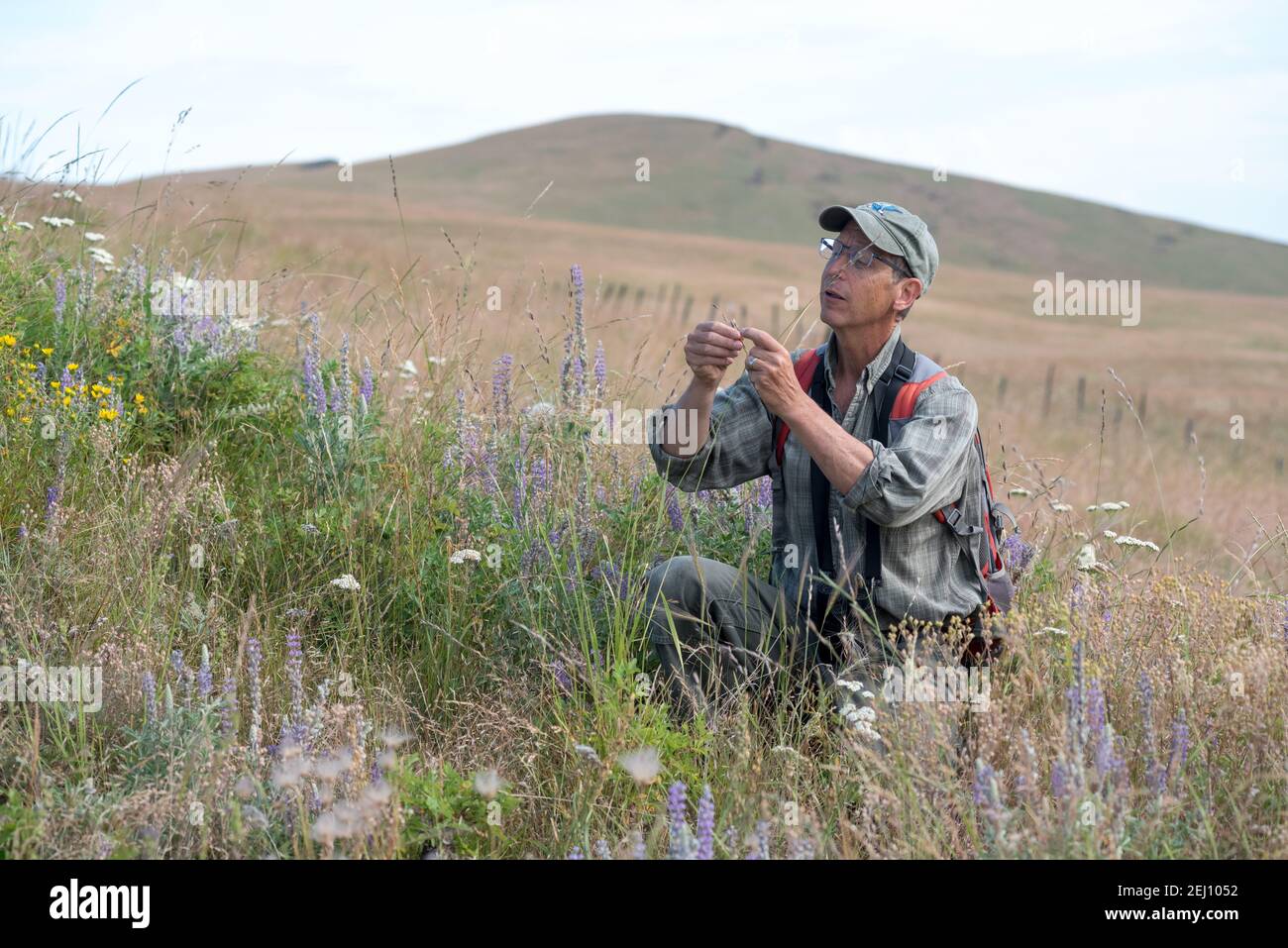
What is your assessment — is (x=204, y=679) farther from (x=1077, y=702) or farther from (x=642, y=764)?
(x=1077, y=702)

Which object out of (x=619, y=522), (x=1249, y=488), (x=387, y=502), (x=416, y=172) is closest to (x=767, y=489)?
(x=619, y=522)

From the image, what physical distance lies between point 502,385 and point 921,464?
1.88m

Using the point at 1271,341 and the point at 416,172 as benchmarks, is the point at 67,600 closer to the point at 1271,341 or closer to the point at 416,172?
the point at 1271,341

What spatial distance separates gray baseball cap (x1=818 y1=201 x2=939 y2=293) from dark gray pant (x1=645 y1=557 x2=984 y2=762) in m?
1.20

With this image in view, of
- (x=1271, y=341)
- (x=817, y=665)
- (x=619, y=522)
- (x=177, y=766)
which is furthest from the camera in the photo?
(x=1271, y=341)

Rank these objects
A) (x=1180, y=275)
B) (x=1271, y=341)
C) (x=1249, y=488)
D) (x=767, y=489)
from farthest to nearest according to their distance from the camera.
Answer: (x=1180, y=275), (x=1271, y=341), (x=1249, y=488), (x=767, y=489)

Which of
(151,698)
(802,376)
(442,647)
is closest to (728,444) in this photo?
(802,376)

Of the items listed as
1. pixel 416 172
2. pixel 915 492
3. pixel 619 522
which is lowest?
pixel 619 522

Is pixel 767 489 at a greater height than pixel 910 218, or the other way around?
pixel 910 218

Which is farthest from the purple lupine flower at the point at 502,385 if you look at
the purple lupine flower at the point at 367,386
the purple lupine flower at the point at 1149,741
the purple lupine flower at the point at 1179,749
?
the purple lupine flower at the point at 1179,749

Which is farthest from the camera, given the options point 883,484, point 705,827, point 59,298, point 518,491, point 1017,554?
point 59,298

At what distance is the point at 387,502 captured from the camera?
4648mm

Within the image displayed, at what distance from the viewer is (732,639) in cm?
411
